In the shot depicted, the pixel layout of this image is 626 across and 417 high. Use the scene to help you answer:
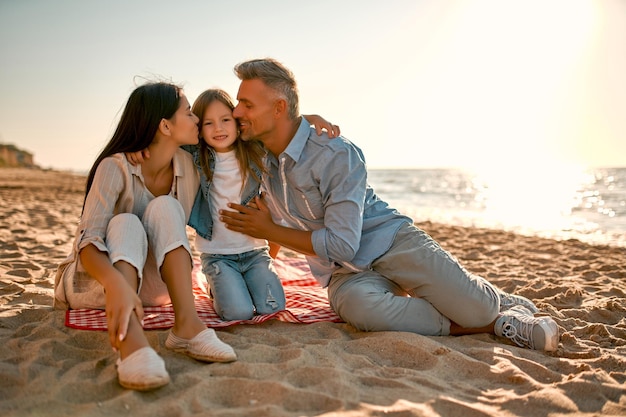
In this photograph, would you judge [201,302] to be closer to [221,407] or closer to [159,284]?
[159,284]

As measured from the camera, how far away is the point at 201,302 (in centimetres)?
347

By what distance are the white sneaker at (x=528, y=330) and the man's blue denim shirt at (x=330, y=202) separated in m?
0.74

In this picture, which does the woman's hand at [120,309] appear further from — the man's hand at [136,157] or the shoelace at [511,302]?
the shoelace at [511,302]

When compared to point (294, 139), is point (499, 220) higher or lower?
lower

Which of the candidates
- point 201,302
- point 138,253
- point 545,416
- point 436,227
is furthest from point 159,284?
point 436,227

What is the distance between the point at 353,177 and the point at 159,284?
4.12 ft

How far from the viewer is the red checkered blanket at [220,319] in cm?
287

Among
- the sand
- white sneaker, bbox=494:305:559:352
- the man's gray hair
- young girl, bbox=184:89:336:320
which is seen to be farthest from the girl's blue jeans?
white sneaker, bbox=494:305:559:352

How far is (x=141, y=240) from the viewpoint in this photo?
258 centimetres

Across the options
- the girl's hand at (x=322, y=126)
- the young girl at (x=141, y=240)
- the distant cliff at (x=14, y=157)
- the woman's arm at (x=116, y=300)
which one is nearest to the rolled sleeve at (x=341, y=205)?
the girl's hand at (x=322, y=126)

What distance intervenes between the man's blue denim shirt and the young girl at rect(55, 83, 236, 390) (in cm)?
57

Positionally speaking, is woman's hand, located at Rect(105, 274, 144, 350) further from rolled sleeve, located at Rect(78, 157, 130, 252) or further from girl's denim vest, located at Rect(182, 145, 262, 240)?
girl's denim vest, located at Rect(182, 145, 262, 240)

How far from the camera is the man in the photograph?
2885 mm

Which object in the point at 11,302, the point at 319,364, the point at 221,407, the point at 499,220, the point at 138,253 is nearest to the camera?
the point at 221,407
